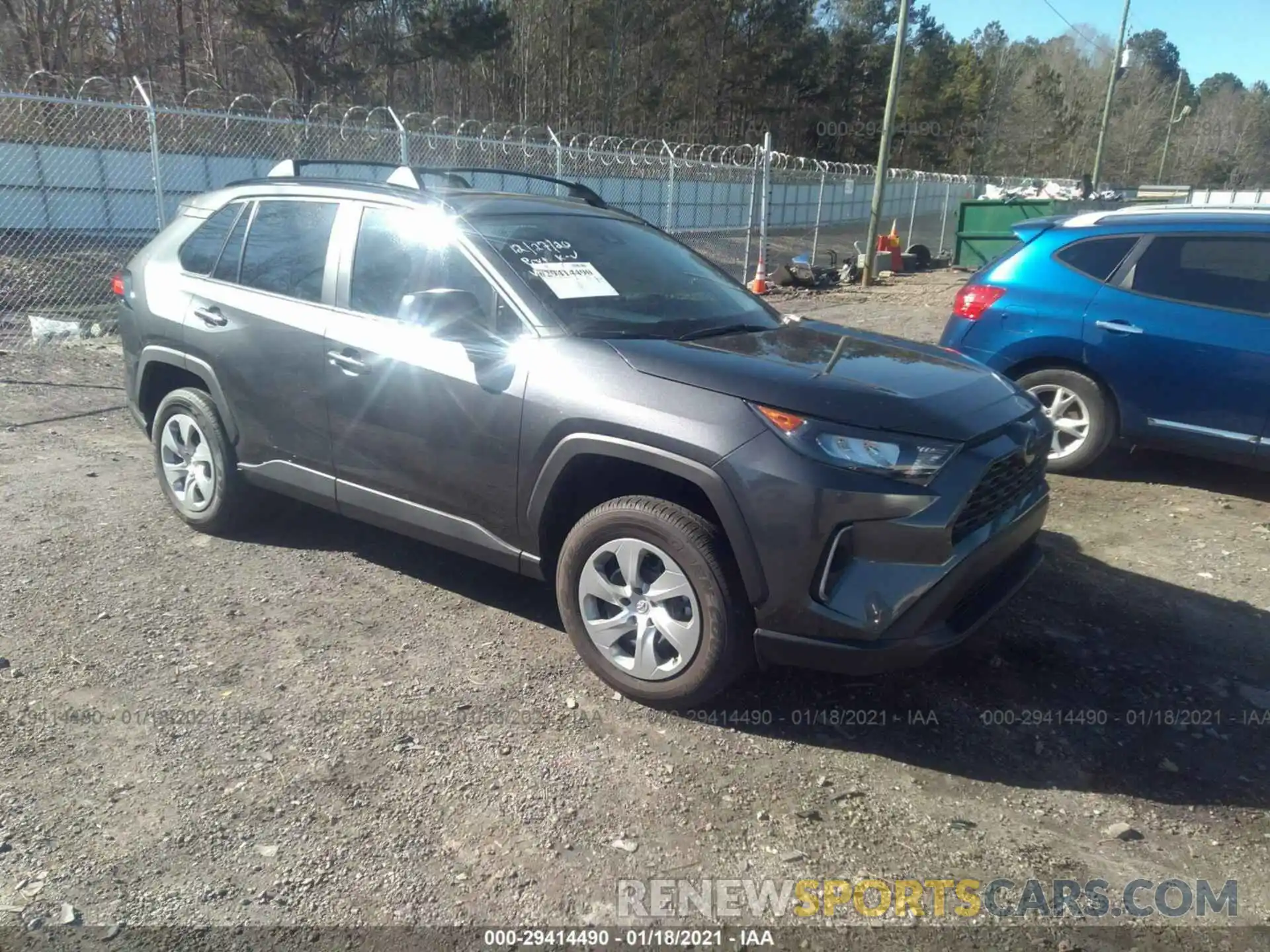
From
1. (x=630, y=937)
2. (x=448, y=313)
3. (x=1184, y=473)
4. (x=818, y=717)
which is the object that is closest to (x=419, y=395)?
(x=448, y=313)

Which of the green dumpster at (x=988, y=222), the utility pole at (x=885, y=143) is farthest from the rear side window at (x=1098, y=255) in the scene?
the green dumpster at (x=988, y=222)

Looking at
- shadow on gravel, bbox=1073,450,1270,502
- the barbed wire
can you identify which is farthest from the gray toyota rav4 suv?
the barbed wire

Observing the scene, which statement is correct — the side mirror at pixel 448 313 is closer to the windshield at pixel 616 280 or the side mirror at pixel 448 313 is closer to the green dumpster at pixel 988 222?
the windshield at pixel 616 280

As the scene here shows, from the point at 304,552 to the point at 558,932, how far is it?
2837 mm

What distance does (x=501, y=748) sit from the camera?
320 centimetres

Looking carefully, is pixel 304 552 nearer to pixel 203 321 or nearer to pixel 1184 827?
pixel 203 321

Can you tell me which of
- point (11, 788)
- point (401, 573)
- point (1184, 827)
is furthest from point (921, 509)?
point (11, 788)

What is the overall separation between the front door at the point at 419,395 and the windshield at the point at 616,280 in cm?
21

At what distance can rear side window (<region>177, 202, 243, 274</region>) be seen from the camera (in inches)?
185

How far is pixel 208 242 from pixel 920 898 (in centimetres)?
428

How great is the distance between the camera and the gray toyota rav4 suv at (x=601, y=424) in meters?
3.06

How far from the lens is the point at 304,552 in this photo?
475 centimetres

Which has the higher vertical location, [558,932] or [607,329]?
[607,329]

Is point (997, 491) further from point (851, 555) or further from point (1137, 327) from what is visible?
point (1137, 327)
